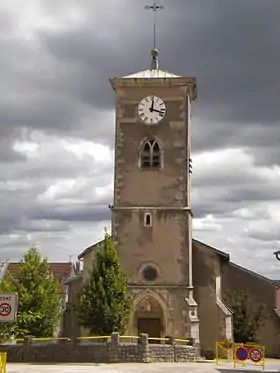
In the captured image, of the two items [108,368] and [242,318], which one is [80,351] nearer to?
[108,368]

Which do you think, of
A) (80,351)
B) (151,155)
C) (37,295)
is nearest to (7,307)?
(80,351)

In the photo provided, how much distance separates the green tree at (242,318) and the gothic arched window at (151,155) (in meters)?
9.98

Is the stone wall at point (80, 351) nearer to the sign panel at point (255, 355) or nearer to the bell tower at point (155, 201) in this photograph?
the sign panel at point (255, 355)

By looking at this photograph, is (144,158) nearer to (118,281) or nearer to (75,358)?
(118,281)

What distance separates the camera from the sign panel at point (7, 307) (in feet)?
62.0

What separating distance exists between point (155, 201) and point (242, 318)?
9.62 meters

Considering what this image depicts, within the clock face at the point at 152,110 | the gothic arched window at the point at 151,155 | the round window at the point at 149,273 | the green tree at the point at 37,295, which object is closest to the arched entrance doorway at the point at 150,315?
the round window at the point at 149,273

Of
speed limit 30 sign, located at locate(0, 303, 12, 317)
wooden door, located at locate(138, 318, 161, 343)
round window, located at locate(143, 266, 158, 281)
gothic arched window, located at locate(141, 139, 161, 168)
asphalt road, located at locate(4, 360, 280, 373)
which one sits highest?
gothic arched window, located at locate(141, 139, 161, 168)

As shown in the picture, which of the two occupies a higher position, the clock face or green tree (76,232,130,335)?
the clock face

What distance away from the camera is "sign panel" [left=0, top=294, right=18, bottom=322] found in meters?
18.9

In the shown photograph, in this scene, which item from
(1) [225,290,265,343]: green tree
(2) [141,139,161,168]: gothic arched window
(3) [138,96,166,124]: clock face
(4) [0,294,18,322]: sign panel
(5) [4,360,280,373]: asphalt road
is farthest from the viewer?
(1) [225,290,265,343]: green tree

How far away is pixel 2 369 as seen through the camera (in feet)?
74.3

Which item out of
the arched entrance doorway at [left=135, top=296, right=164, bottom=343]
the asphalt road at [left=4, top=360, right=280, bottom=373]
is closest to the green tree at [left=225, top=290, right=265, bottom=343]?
the arched entrance doorway at [left=135, top=296, right=164, bottom=343]

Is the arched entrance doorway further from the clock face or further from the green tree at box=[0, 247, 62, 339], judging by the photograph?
the clock face
